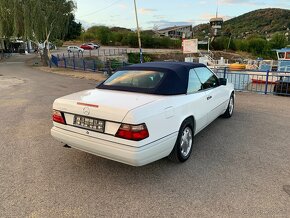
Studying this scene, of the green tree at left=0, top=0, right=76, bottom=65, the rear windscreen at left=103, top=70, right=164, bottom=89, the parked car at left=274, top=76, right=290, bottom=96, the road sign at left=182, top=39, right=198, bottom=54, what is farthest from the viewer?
the green tree at left=0, top=0, right=76, bottom=65

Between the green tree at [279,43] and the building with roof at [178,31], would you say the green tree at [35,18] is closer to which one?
the green tree at [279,43]

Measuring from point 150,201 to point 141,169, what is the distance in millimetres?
805

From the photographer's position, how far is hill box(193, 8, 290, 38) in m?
124

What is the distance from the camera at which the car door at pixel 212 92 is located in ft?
15.5

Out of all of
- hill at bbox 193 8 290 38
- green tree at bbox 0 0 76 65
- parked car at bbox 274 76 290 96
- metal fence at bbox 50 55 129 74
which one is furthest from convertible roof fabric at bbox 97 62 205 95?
hill at bbox 193 8 290 38

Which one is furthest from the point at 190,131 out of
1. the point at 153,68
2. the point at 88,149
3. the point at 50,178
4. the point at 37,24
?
the point at 37,24

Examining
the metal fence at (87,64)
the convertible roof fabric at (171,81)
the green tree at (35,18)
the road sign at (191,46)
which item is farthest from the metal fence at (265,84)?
the green tree at (35,18)

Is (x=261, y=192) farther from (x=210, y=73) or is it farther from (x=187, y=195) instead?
(x=210, y=73)

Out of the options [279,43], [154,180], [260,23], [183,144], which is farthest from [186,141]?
[260,23]

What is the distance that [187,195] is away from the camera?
3.09 metres

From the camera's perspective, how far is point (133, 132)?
3.03 metres

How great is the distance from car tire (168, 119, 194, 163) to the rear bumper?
0.19 m

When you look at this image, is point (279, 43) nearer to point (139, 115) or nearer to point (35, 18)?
point (35, 18)

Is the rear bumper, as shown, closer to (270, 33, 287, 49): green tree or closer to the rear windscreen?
the rear windscreen
